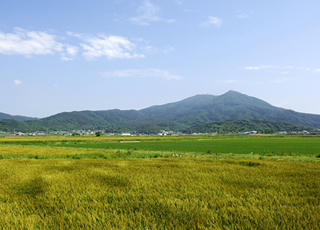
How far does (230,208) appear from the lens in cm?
536

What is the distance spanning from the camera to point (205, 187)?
25.6 feet

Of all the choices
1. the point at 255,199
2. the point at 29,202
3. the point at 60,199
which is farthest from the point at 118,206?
the point at 255,199

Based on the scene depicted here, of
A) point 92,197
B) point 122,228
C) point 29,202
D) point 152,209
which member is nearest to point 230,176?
point 152,209

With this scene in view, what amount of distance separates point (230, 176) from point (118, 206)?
19.4ft

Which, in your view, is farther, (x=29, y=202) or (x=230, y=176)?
(x=230, y=176)

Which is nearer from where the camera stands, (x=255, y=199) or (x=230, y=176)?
(x=255, y=199)

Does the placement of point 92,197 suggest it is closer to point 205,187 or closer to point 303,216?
point 205,187

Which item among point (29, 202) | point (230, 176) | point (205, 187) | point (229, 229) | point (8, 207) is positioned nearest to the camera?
point (229, 229)

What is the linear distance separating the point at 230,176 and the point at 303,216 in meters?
5.00

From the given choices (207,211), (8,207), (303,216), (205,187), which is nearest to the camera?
(303,216)

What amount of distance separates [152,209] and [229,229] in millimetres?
2017

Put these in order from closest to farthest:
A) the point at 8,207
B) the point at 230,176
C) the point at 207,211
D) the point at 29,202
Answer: the point at 207,211 < the point at 8,207 < the point at 29,202 < the point at 230,176

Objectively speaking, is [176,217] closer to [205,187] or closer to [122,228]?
[122,228]

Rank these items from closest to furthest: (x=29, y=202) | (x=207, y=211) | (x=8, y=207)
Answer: (x=207, y=211) → (x=8, y=207) → (x=29, y=202)
